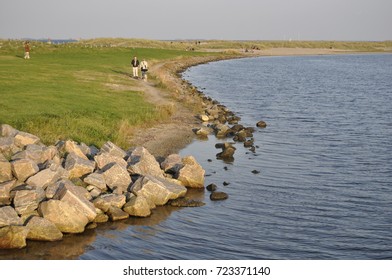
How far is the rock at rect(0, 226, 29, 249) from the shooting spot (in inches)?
617

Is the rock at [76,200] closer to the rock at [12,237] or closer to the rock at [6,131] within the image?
the rock at [12,237]

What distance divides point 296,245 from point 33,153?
417 inches

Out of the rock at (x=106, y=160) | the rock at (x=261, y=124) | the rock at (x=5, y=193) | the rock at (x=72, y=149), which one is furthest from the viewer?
the rock at (x=261, y=124)

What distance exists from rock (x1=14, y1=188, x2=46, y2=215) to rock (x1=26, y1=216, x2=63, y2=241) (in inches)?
31.8

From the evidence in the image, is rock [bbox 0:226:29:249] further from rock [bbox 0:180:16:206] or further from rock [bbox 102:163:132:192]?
rock [bbox 102:163:132:192]

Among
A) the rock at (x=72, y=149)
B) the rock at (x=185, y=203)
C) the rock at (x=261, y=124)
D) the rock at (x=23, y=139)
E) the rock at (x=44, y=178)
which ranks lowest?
the rock at (x=185, y=203)

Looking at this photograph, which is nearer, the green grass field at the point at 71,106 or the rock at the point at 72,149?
the rock at the point at 72,149

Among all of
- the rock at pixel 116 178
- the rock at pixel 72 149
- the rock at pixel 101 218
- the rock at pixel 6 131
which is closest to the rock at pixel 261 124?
the rock at pixel 72 149

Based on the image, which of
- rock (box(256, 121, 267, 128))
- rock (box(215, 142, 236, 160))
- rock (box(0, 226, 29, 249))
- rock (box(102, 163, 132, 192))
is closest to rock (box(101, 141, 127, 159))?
rock (box(102, 163, 132, 192))

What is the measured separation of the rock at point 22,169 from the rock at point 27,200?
1474 millimetres

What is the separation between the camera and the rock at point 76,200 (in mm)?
17375

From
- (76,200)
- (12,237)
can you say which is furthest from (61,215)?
(12,237)

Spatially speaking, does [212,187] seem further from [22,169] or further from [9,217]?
[9,217]
